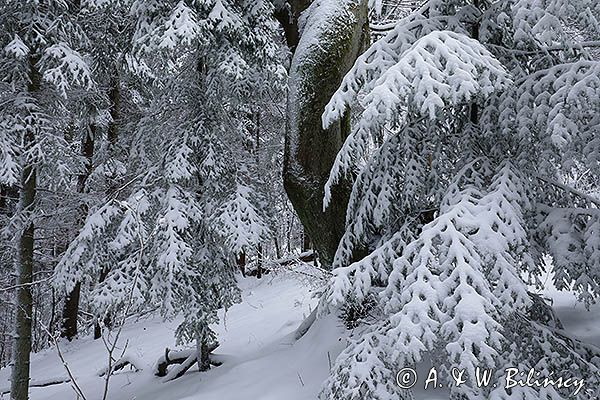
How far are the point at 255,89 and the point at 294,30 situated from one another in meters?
1.64

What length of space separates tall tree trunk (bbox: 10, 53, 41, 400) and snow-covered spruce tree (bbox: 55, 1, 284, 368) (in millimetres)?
1656

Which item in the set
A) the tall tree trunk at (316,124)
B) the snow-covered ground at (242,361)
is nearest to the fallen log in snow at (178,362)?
the snow-covered ground at (242,361)

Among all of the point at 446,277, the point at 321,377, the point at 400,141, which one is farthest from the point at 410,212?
the point at 321,377

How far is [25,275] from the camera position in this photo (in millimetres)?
8203

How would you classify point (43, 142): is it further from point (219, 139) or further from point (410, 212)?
point (410, 212)

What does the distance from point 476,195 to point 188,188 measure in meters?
4.71

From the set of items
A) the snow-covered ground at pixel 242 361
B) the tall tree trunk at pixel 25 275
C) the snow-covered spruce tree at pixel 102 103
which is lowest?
the snow-covered ground at pixel 242 361

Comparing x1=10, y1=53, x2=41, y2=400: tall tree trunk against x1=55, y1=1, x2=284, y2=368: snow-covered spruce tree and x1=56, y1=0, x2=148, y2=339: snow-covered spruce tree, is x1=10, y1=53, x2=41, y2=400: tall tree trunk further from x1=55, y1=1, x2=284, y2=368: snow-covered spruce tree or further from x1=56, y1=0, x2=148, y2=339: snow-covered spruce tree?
x1=55, y1=1, x2=284, y2=368: snow-covered spruce tree

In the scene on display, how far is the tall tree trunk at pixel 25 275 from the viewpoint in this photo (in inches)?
311

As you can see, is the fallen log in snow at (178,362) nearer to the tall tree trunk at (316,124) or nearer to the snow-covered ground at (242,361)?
the snow-covered ground at (242,361)

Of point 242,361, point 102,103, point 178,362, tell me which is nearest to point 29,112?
point 102,103

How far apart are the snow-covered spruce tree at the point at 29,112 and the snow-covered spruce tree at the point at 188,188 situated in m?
1.48

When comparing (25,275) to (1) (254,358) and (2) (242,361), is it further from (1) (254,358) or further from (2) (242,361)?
(1) (254,358)

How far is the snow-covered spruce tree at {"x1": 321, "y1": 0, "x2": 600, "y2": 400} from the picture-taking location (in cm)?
275
